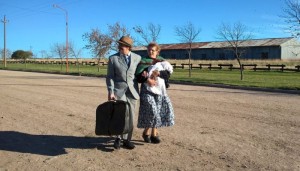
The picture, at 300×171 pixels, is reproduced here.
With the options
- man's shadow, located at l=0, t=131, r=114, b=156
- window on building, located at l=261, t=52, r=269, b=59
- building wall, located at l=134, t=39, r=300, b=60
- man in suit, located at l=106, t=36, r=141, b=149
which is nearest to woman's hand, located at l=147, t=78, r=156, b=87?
man in suit, located at l=106, t=36, r=141, b=149

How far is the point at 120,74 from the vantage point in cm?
571

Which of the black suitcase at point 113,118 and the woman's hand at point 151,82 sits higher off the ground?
the woman's hand at point 151,82

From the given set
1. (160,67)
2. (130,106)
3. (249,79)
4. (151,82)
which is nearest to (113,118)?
(130,106)

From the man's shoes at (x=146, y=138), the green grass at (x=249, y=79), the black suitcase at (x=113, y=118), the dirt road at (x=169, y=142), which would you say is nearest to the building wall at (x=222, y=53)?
the green grass at (x=249, y=79)

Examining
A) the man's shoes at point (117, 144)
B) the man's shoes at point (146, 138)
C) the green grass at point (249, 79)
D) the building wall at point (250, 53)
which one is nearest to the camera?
the man's shoes at point (117, 144)

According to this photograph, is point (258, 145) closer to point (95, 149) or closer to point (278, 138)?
point (278, 138)

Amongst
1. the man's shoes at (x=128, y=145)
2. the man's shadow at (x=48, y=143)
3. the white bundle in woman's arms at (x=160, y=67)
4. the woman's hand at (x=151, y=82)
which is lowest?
the man's shadow at (x=48, y=143)

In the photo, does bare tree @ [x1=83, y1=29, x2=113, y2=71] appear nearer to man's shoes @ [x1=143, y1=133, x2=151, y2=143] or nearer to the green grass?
the green grass

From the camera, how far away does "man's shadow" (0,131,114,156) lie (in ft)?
19.7

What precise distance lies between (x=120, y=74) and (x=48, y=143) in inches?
71.1

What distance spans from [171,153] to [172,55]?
7350 centimetres

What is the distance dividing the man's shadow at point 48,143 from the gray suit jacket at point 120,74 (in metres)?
0.95

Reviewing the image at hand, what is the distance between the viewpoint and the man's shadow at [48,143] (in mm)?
6003

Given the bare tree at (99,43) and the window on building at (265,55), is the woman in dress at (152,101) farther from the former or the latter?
the window on building at (265,55)
